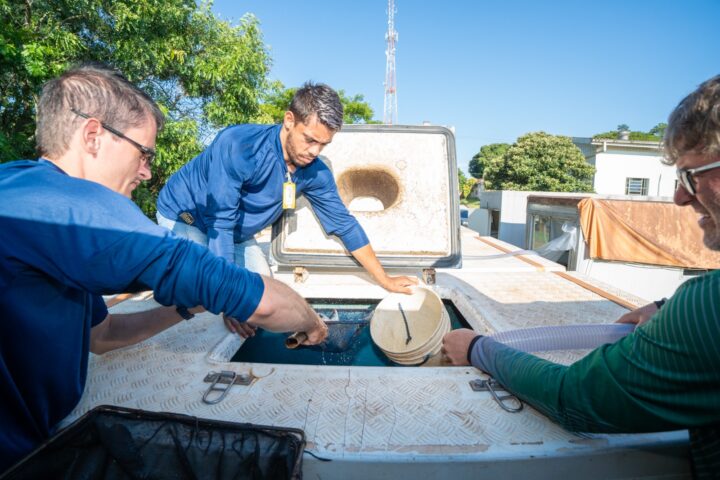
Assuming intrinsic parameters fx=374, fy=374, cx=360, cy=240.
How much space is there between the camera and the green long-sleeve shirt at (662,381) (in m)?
0.86

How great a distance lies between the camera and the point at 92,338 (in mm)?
1632

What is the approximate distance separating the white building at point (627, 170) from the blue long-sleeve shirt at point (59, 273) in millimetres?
22455

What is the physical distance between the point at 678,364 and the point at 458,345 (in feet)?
3.08

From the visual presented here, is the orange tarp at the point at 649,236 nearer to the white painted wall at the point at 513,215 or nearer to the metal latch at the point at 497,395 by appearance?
the white painted wall at the point at 513,215

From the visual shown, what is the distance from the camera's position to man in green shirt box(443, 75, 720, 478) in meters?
0.87

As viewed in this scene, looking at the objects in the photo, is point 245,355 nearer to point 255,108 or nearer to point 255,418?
point 255,418

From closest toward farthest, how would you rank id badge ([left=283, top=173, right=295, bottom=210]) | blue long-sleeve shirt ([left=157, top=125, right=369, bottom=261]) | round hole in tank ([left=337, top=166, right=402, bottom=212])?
blue long-sleeve shirt ([left=157, top=125, right=369, bottom=261]) → id badge ([left=283, top=173, right=295, bottom=210]) → round hole in tank ([left=337, top=166, right=402, bottom=212])

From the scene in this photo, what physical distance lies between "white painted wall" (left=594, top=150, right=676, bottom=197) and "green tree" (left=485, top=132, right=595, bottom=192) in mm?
1337

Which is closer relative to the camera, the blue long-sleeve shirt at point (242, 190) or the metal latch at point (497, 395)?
the metal latch at point (497, 395)

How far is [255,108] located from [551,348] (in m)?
8.90

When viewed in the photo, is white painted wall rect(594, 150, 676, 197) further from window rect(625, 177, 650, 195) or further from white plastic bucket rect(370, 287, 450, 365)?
white plastic bucket rect(370, 287, 450, 365)

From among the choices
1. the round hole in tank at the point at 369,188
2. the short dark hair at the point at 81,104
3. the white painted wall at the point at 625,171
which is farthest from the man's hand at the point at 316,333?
the white painted wall at the point at 625,171

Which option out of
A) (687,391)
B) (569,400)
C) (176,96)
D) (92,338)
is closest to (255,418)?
(92,338)

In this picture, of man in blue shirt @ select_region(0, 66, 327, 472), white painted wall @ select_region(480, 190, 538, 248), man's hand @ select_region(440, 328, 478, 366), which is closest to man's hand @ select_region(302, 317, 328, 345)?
man in blue shirt @ select_region(0, 66, 327, 472)
